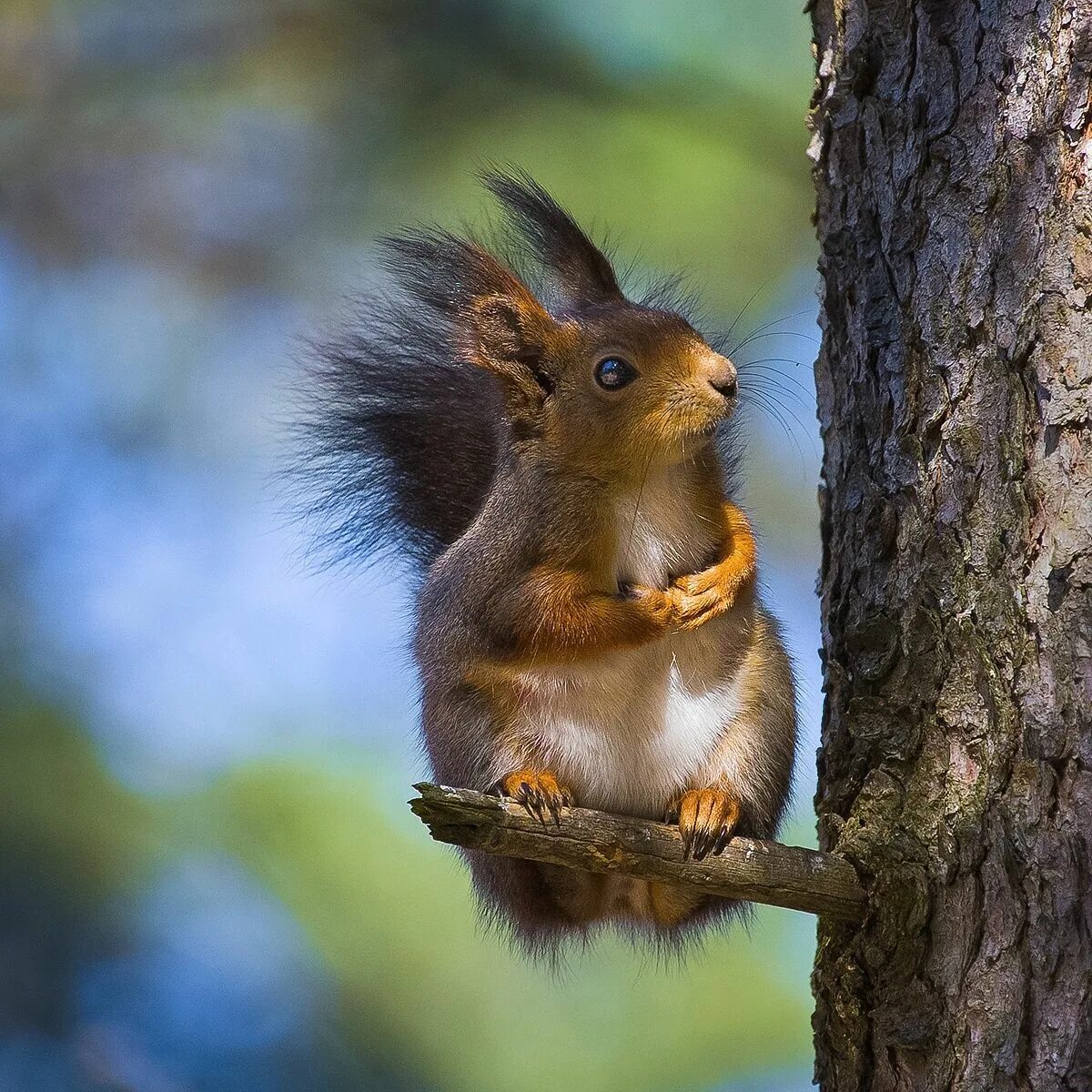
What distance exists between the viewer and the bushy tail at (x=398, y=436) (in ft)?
6.31

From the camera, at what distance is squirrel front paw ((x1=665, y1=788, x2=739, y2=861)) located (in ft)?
4.40

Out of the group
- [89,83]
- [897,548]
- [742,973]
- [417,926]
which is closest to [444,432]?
[897,548]

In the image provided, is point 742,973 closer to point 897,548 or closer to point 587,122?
point 897,548

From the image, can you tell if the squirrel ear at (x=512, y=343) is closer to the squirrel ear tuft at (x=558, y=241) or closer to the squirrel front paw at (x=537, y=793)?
the squirrel ear tuft at (x=558, y=241)

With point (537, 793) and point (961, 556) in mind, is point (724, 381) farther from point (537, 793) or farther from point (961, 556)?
point (537, 793)

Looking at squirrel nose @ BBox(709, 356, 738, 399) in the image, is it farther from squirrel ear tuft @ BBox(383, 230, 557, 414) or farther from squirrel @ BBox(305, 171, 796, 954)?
squirrel ear tuft @ BBox(383, 230, 557, 414)

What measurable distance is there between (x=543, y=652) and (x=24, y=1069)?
1749mm

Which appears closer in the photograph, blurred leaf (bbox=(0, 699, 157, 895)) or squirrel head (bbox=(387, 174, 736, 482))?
squirrel head (bbox=(387, 174, 736, 482))

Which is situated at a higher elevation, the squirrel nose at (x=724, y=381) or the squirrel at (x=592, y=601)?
the squirrel nose at (x=724, y=381)

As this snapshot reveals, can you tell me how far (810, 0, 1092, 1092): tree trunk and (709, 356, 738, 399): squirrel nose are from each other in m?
0.15

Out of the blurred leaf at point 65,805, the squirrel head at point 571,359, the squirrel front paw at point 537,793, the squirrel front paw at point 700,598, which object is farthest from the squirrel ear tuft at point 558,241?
the blurred leaf at point 65,805

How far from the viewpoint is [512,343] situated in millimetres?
1565

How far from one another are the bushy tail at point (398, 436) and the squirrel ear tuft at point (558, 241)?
8.5 inches

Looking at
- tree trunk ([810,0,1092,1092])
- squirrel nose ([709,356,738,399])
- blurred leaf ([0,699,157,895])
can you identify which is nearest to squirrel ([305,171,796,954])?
squirrel nose ([709,356,738,399])
